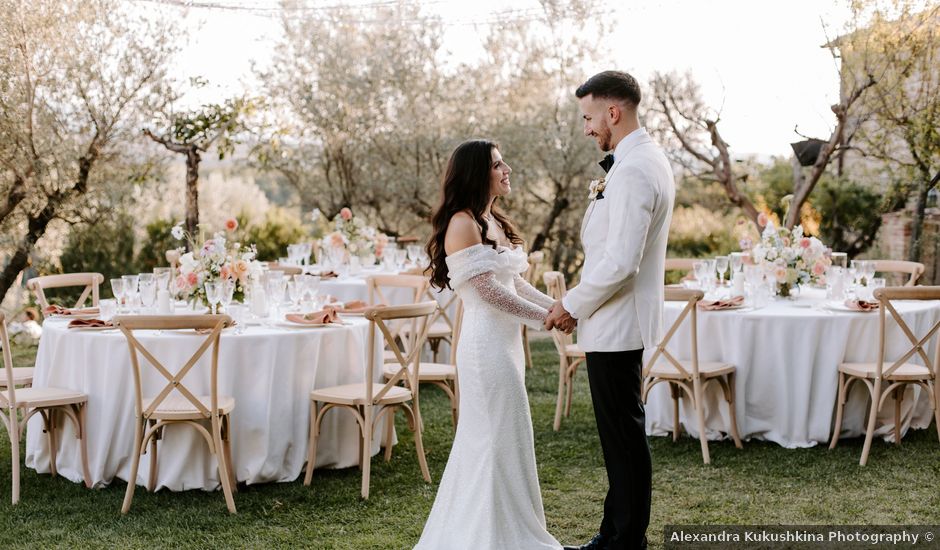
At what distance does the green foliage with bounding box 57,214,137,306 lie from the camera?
11.1 meters

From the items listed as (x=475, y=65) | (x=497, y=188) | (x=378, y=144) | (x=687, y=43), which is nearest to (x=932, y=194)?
(x=687, y=43)

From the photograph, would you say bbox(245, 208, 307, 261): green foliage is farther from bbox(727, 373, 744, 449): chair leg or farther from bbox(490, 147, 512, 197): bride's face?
bbox(490, 147, 512, 197): bride's face

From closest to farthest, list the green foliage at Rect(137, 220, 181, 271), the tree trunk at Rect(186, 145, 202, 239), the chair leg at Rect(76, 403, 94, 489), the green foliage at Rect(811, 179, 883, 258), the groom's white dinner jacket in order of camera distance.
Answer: the groom's white dinner jacket → the chair leg at Rect(76, 403, 94, 489) → the tree trunk at Rect(186, 145, 202, 239) → the green foliage at Rect(137, 220, 181, 271) → the green foliage at Rect(811, 179, 883, 258)

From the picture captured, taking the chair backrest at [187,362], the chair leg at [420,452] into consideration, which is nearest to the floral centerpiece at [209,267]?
the chair backrest at [187,362]

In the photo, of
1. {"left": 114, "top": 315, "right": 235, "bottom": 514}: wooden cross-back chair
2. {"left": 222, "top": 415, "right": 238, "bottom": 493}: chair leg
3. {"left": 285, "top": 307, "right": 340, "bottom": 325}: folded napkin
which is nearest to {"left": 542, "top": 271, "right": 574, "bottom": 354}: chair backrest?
{"left": 285, "top": 307, "right": 340, "bottom": 325}: folded napkin

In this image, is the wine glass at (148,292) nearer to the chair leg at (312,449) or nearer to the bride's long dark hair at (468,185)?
the chair leg at (312,449)

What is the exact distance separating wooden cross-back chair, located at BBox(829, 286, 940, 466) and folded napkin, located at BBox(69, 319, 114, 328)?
163 inches

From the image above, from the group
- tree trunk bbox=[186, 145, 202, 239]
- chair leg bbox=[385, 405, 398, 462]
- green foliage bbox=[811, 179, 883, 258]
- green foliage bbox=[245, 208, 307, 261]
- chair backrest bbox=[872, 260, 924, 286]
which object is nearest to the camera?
chair leg bbox=[385, 405, 398, 462]

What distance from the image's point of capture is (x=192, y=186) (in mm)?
10812

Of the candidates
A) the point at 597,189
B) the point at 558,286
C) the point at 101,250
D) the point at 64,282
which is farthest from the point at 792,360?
the point at 101,250

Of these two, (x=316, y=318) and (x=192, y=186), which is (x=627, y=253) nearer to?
(x=316, y=318)

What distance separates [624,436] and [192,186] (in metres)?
8.35

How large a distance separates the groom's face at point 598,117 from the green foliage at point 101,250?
863 cm

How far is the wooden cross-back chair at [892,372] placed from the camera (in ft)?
17.2
